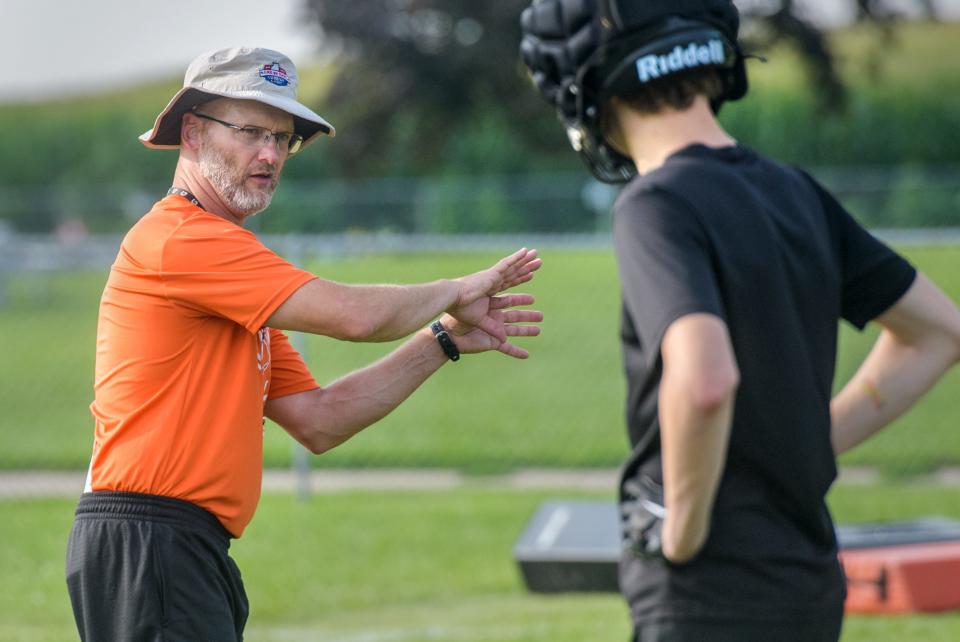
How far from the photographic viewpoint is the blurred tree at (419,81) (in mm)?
40062

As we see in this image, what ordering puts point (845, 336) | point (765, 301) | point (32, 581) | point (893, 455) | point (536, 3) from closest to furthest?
point (765, 301) < point (536, 3) < point (32, 581) < point (893, 455) < point (845, 336)

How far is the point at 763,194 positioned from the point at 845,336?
9383mm

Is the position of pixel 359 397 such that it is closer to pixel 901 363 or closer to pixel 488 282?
pixel 488 282

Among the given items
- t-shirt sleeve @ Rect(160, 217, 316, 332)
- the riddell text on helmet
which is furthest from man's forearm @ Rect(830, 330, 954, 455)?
t-shirt sleeve @ Rect(160, 217, 316, 332)

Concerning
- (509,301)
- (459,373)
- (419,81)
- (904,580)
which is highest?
(509,301)

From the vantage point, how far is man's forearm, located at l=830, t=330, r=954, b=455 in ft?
9.82

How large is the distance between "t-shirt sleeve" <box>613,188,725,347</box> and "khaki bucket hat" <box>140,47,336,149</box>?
4.39 feet

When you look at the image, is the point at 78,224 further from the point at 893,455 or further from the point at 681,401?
the point at 681,401

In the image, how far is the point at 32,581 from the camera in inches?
310

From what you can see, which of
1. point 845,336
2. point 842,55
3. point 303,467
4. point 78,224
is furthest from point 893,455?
point 78,224

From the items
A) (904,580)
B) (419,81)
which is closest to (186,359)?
(904,580)

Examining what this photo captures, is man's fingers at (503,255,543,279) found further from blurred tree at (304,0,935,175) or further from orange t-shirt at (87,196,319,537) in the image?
blurred tree at (304,0,935,175)

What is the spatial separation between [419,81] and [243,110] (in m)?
39.4

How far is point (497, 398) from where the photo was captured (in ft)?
42.7
